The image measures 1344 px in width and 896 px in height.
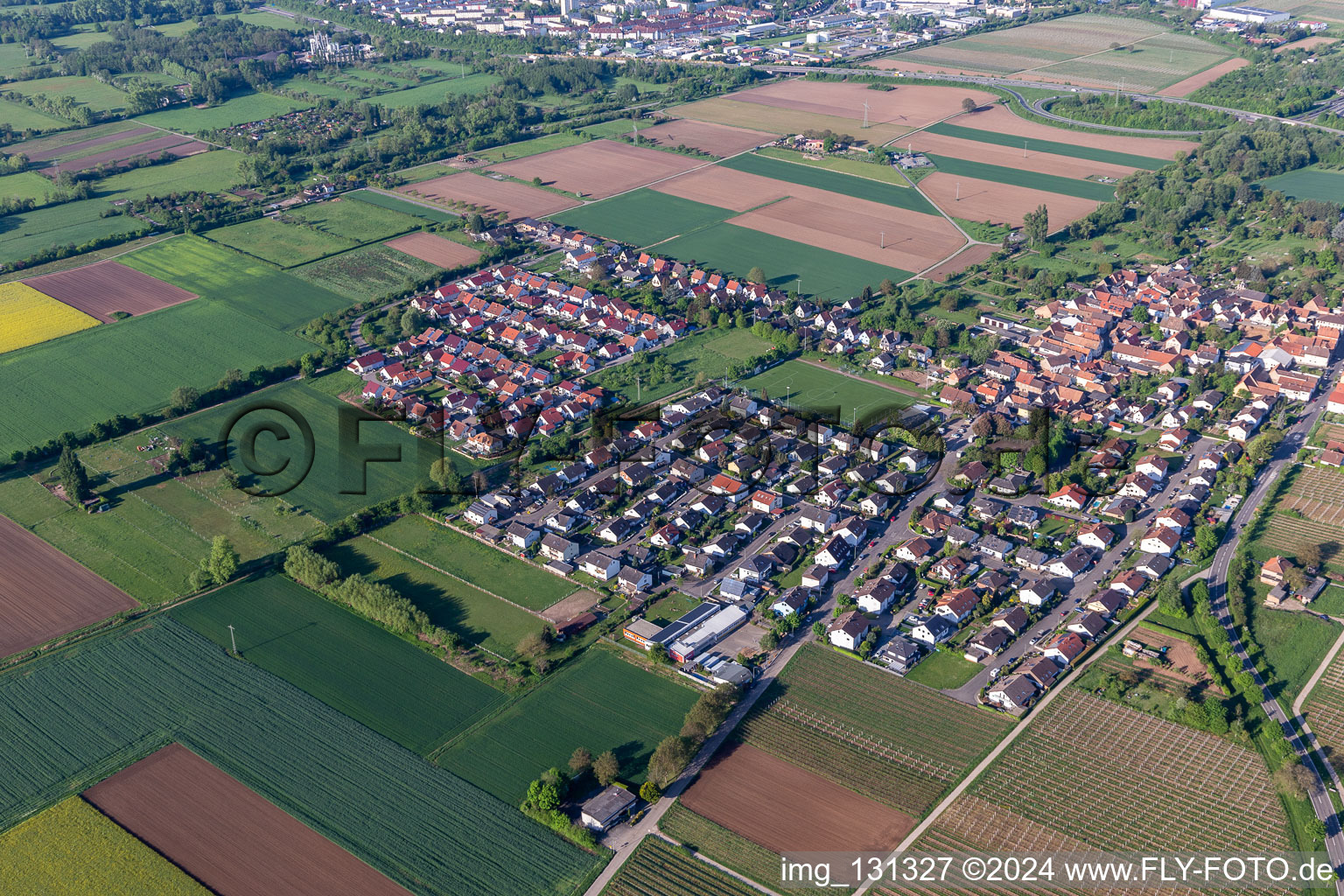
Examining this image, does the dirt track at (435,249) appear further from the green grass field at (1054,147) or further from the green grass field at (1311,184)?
the green grass field at (1311,184)

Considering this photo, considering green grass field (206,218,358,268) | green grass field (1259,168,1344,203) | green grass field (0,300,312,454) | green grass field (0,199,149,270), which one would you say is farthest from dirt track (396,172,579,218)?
green grass field (1259,168,1344,203)

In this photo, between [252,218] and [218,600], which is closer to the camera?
[218,600]

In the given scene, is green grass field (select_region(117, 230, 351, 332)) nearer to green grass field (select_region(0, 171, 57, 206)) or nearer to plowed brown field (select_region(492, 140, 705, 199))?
green grass field (select_region(0, 171, 57, 206))

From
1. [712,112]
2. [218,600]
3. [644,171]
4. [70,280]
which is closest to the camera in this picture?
[218,600]

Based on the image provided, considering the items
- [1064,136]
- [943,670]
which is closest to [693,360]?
[943,670]

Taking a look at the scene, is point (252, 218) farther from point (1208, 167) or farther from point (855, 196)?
point (1208, 167)

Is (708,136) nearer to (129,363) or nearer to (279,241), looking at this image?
(279,241)

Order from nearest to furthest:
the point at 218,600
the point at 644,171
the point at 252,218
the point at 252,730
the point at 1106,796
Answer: the point at 1106,796
the point at 252,730
the point at 218,600
the point at 252,218
the point at 644,171

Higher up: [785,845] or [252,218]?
[252,218]

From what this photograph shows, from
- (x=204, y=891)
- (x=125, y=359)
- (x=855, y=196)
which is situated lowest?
(x=204, y=891)

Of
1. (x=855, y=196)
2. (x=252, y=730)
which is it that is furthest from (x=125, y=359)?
(x=855, y=196)
